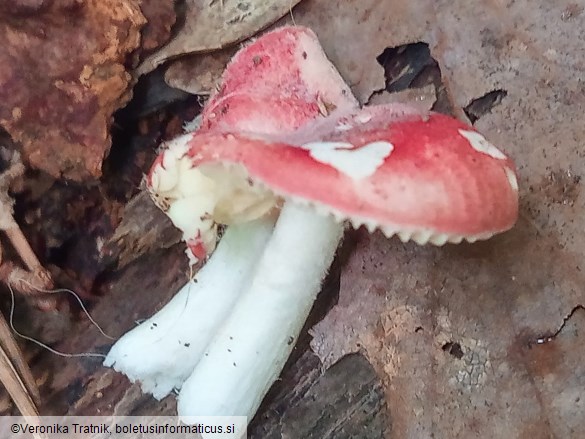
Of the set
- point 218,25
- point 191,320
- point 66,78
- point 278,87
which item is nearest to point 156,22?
point 218,25

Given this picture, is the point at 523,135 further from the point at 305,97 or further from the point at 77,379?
the point at 77,379

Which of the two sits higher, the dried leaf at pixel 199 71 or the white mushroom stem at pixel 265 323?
the dried leaf at pixel 199 71

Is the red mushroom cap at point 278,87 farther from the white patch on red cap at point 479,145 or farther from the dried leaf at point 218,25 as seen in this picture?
the white patch on red cap at point 479,145

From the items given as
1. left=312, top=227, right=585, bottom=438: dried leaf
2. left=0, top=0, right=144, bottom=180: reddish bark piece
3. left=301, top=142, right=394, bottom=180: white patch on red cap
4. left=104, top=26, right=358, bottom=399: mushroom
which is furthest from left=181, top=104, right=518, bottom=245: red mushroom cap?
left=0, top=0, right=144, bottom=180: reddish bark piece

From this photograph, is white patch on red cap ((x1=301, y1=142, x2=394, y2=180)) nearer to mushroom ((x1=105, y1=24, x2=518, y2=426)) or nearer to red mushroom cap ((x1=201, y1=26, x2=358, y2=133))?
mushroom ((x1=105, y1=24, x2=518, y2=426))

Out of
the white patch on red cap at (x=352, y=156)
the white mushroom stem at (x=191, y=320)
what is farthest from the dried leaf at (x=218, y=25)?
the white patch on red cap at (x=352, y=156)

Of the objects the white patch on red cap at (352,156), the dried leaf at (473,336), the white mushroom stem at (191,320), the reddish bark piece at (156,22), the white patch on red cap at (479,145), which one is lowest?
the dried leaf at (473,336)
